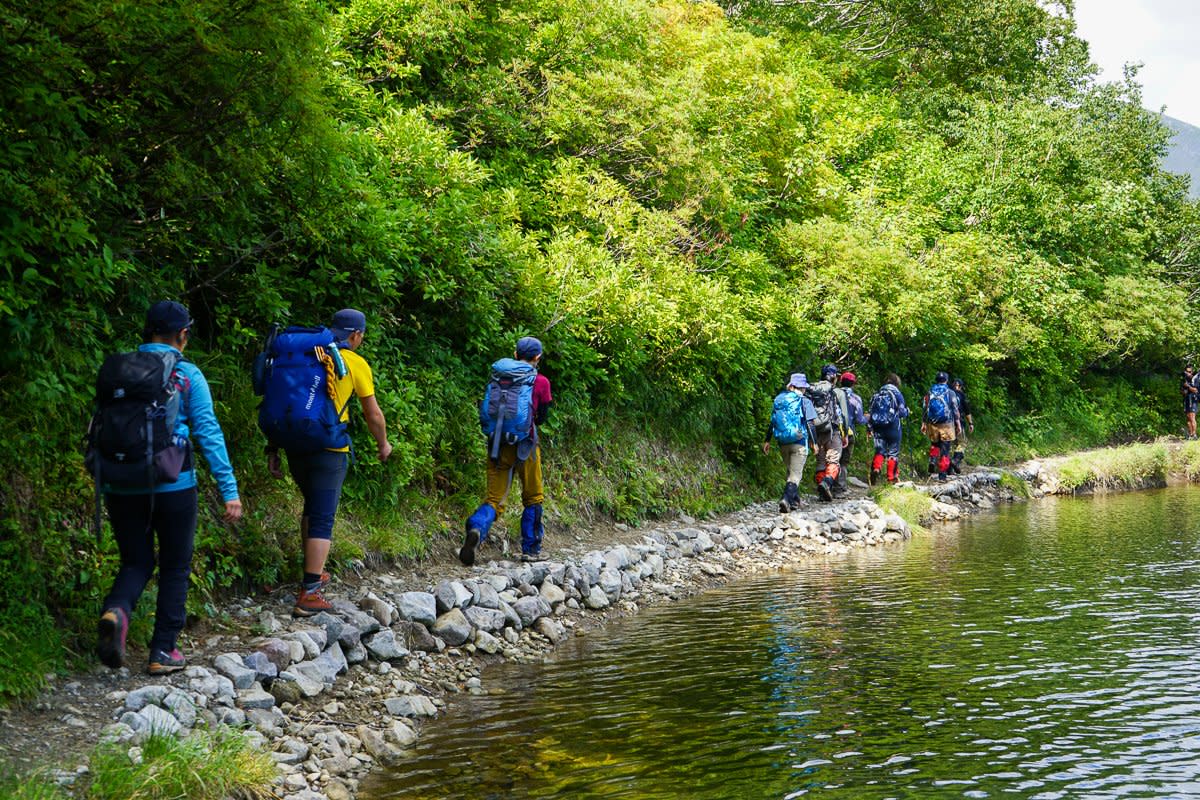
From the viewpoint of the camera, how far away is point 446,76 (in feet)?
42.6

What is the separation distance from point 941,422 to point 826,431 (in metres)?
4.60

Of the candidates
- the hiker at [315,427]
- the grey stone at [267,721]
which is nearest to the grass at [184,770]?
the grey stone at [267,721]

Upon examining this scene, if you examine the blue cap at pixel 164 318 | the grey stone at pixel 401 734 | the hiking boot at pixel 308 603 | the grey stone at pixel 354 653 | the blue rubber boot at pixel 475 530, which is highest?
the blue cap at pixel 164 318

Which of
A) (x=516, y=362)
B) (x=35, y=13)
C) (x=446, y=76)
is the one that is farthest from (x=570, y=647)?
(x=446, y=76)

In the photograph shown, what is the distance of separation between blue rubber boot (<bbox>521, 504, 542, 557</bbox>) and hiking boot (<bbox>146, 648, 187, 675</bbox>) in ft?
14.0

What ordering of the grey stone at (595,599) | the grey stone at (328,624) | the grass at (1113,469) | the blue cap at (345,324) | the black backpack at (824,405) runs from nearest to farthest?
the grey stone at (328,624) → the blue cap at (345,324) → the grey stone at (595,599) → the black backpack at (824,405) → the grass at (1113,469)

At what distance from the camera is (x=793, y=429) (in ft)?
48.4

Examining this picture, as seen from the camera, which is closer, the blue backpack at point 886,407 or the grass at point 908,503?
the grass at point 908,503

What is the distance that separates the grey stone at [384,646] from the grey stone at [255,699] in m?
1.15

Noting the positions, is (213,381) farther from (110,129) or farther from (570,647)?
(570,647)

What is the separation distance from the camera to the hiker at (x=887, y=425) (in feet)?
59.2

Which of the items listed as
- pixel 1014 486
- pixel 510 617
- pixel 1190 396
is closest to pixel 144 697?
pixel 510 617

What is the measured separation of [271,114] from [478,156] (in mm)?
7101

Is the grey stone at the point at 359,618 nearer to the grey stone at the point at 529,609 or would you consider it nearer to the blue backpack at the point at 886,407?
the grey stone at the point at 529,609
